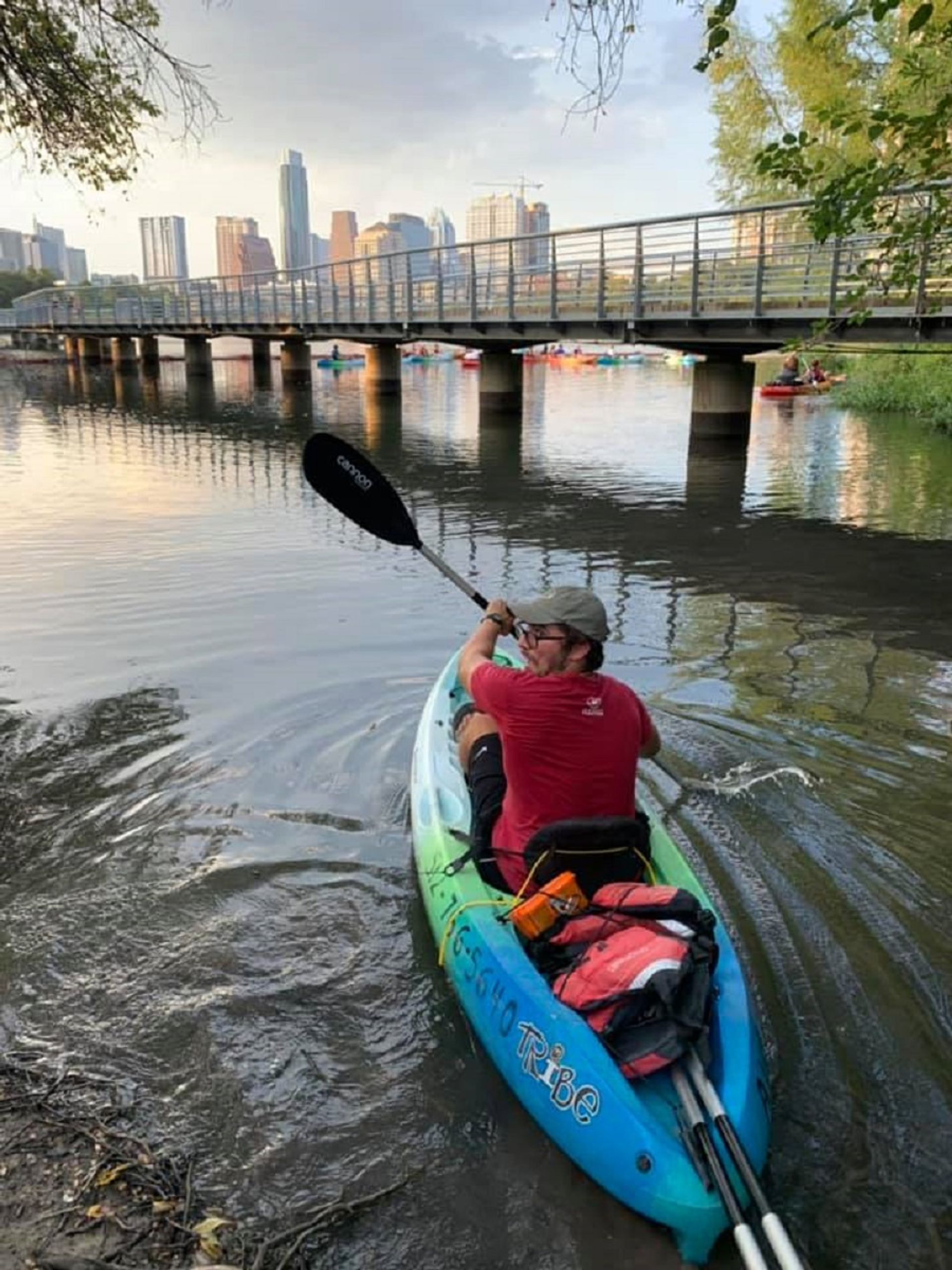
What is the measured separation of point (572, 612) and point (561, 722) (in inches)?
16.1

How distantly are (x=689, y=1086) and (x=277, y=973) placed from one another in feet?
6.63

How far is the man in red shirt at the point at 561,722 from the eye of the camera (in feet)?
12.0

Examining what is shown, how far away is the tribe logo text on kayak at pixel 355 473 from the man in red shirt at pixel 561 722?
11.1 ft

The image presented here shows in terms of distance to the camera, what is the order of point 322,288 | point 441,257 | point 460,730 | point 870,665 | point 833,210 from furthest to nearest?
1. point 322,288
2. point 441,257
3. point 870,665
4. point 833,210
5. point 460,730

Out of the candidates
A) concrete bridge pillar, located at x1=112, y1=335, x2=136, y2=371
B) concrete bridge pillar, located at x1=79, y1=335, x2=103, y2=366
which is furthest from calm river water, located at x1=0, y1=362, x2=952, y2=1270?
concrete bridge pillar, located at x1=79, y1=335, x2=103, y2=366

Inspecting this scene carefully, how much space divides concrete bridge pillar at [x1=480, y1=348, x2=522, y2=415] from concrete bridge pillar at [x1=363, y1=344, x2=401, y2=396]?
25.7ft

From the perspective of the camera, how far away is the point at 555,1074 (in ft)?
10.5

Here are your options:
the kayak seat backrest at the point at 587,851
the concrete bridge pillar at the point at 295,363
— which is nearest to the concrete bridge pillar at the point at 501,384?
the concrete bridge pillar at the point at 295,363

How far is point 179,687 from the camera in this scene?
757cm

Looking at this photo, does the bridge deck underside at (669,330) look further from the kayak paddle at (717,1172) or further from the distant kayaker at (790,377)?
the distant kayaker at (790,377)

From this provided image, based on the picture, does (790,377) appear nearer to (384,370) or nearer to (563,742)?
(384,370)

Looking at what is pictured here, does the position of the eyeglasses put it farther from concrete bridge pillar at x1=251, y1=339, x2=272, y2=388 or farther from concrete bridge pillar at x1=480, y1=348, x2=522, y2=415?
concrete bridge pillar at x1=251, y1=339, x2=272, y2=388

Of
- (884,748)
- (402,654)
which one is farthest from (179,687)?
(884,748)

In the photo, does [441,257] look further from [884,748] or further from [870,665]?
[884,748]
